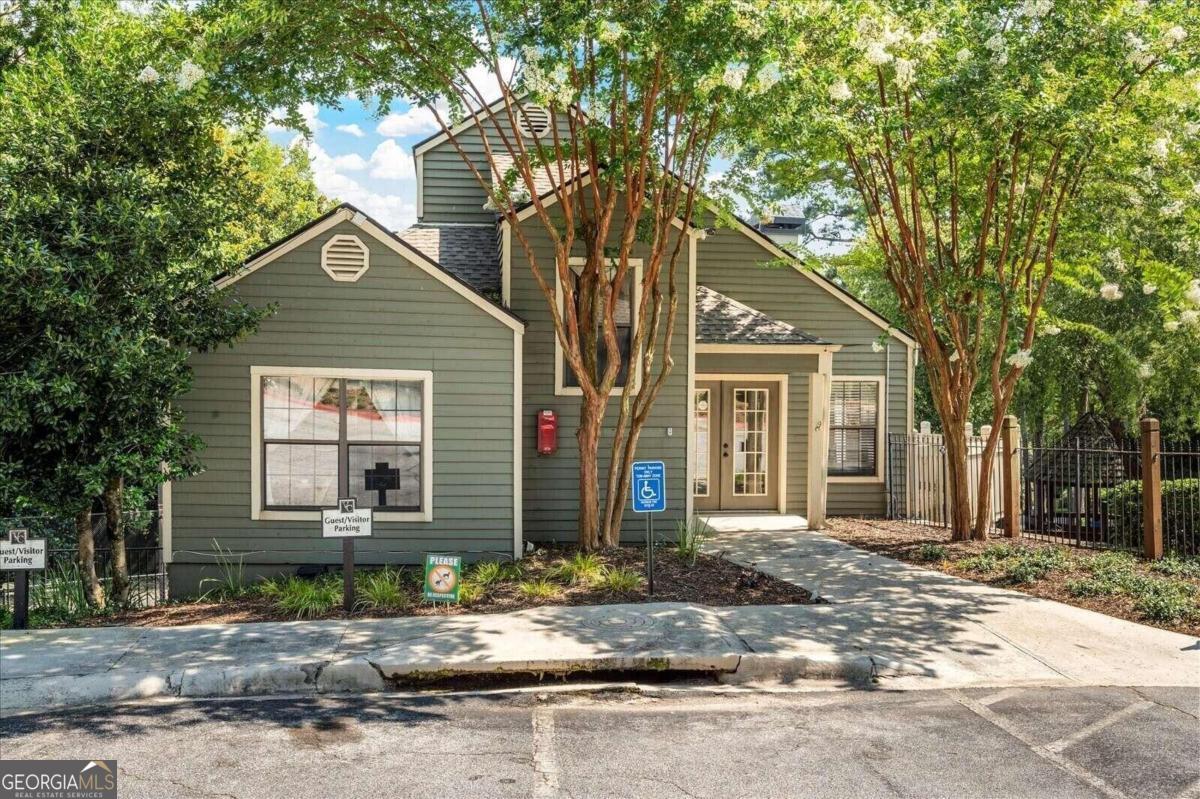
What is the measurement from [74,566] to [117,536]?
2.26 feet

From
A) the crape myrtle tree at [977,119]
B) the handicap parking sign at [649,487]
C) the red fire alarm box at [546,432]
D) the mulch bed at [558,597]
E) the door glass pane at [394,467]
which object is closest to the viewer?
the mulch bed at [558,597]

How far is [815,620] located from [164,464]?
23.1 feet

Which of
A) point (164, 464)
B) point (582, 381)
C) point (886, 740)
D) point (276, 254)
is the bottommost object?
point (886, 740)

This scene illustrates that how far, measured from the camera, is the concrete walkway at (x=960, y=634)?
7.24m

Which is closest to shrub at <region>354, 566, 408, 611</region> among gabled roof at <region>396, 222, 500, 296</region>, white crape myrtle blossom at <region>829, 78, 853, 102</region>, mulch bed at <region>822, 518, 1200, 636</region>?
gabled roof at <region>396, 222, 500, 296</region>

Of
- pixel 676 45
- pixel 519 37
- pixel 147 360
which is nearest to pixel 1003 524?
pixel 676 45

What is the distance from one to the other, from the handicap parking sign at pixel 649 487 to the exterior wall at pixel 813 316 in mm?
6639

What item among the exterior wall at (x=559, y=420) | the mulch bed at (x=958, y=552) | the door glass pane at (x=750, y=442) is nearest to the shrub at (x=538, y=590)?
the exterior wall at (x=559, y=420)

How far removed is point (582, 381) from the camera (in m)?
11.3

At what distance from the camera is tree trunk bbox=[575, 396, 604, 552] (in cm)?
1149

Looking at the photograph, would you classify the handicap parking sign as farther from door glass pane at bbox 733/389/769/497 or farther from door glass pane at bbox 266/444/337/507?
door glass pane at bbox 733/389/769/497

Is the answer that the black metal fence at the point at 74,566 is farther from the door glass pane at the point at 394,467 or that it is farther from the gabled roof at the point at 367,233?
the gabled roof at the point at 367,233

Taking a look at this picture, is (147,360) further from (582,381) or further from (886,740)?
(886,740)

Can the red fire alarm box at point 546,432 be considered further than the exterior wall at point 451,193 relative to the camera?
No
